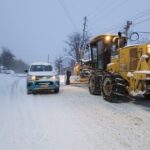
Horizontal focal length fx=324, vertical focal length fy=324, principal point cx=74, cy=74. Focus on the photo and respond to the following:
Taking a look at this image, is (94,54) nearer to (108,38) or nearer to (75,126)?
(108,38)

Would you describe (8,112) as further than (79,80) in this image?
No

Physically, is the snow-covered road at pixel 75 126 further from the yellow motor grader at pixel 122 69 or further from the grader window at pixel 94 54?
the grader window at pixel 94 54

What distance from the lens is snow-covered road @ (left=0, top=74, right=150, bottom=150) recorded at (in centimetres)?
676

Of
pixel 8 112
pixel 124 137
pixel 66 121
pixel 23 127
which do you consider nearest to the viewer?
pixel 124 137

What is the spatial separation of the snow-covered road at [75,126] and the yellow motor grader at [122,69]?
0.76 meters

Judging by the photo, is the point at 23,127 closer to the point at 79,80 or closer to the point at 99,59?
the point at 99,59

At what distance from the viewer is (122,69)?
13703mm

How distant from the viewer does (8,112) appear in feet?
35.4

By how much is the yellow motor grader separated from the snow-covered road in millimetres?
761

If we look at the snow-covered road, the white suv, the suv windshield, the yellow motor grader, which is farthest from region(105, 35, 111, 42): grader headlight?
the snow-covered road

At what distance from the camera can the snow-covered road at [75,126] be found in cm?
676

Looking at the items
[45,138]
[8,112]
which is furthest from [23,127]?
[8,112]

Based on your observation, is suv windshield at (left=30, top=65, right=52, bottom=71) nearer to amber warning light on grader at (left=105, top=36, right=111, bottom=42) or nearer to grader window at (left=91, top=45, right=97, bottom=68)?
grader window at (left=91, top=45, right=97, bottom=68)

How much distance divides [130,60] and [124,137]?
620cm
